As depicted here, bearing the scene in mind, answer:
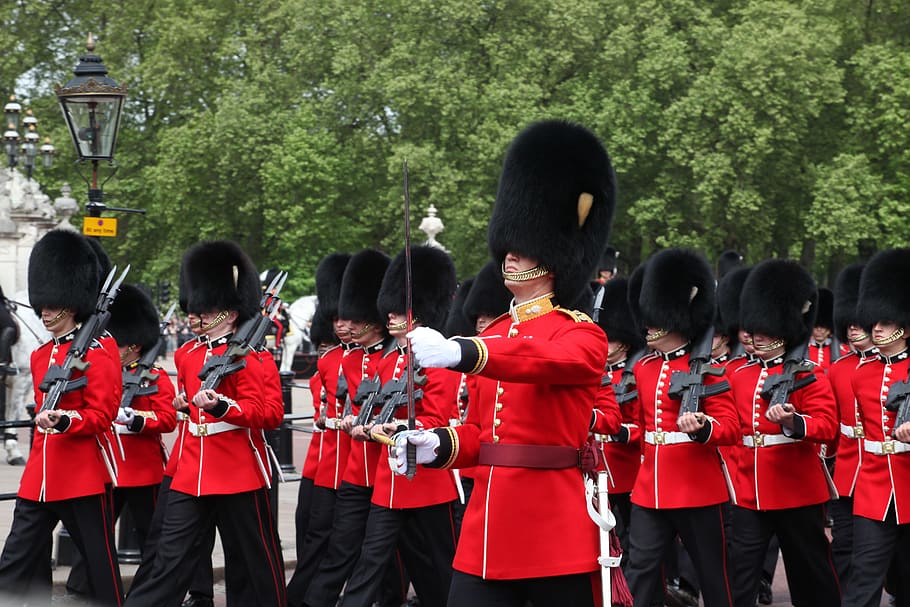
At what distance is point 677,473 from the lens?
274 inches

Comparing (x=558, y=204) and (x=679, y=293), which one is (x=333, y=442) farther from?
(x=558, y=204)

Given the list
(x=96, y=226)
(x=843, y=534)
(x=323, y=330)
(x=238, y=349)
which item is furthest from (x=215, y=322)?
(x=843, y=534)

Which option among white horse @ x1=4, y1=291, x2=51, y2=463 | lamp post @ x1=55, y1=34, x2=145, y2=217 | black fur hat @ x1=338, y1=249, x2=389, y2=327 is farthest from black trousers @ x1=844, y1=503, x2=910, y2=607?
white horse @ x1=4, y1=291, x2=51, y2=463

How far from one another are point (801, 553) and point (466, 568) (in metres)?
3.14

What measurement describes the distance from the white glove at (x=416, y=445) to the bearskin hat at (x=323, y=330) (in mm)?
5165

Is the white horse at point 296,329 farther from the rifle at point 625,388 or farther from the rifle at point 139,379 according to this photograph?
the rifle at point 625,388

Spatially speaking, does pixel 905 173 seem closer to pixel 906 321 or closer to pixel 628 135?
pixel 628 135

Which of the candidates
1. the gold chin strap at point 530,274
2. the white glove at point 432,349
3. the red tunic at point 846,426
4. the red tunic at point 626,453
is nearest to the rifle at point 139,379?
the red tunic at point 626,453

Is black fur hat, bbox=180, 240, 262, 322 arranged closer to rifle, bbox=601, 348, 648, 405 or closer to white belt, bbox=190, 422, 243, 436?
white belt, bbox=190, 422, 243, 436

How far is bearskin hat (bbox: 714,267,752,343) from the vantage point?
9070 mm

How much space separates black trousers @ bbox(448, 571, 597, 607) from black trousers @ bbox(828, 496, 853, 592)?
3827 mm

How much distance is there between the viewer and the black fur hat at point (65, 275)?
7156 mm

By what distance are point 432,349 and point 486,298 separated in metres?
4.39

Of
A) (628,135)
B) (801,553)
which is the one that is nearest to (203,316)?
(801,553)
